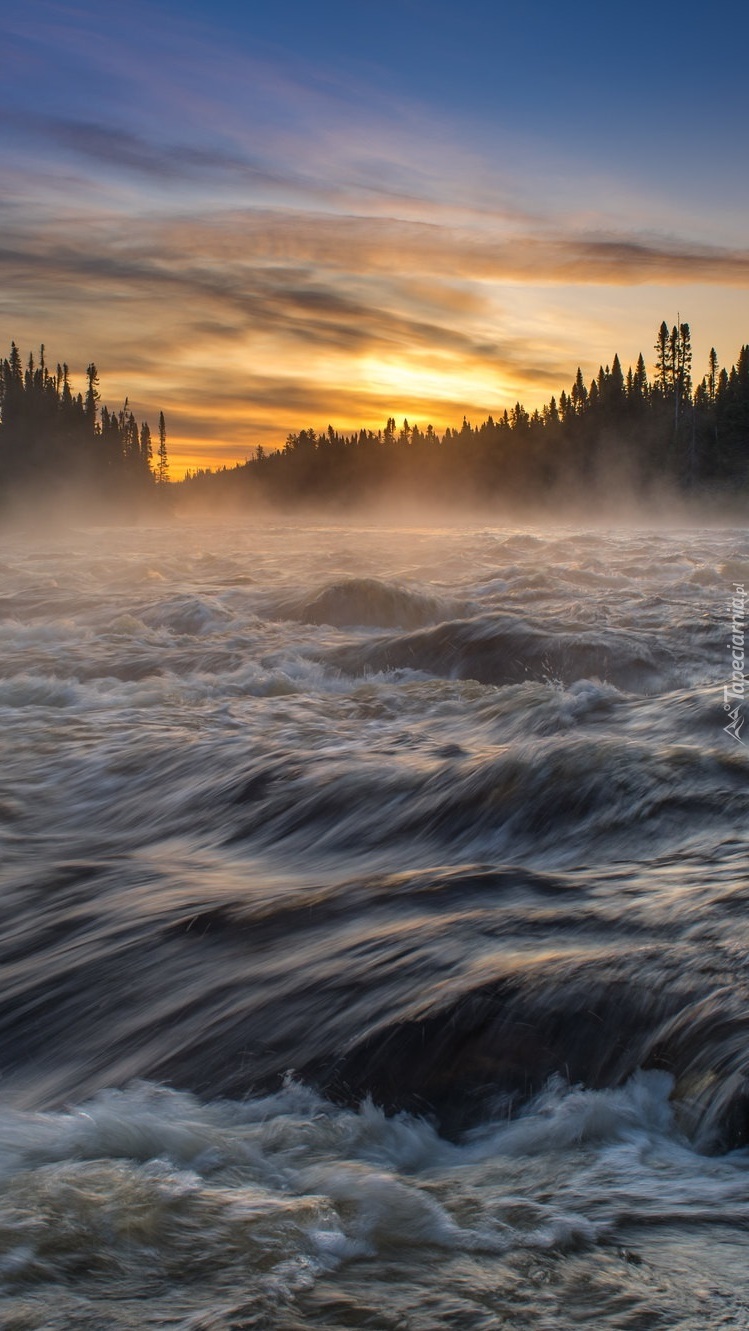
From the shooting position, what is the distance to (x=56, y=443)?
120 metres

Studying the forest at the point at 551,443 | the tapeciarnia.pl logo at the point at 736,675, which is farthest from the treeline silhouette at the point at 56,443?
the tapeciarnia.pl logo at the point at 736,675

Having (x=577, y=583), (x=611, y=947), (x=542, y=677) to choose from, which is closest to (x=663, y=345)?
(x=577, y=583)

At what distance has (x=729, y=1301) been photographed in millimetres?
2301

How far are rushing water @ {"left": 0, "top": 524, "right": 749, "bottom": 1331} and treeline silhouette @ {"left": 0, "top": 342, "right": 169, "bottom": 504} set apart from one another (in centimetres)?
10566

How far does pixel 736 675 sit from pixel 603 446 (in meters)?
111

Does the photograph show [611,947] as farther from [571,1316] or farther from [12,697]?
[12,697]

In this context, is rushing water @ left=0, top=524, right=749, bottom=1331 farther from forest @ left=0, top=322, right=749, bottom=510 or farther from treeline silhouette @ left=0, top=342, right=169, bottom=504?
treeline silhouette @ left=0, top=342, right=169, bottom=504

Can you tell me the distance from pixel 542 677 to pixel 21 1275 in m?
9.85

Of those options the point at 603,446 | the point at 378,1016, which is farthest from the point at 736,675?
the point at 603,446

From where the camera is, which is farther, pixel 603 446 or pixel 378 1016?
pixel 603 446

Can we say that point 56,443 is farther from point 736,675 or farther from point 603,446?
point 736,675

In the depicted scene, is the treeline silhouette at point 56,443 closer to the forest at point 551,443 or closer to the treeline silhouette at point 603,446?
the forest at point 551,443

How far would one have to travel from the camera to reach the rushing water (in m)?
2.50

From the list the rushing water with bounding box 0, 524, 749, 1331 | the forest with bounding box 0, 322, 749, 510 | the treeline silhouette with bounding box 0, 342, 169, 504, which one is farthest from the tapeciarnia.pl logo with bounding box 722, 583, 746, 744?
the treeline silhouette with bounding box 0, 342, 169, 504
